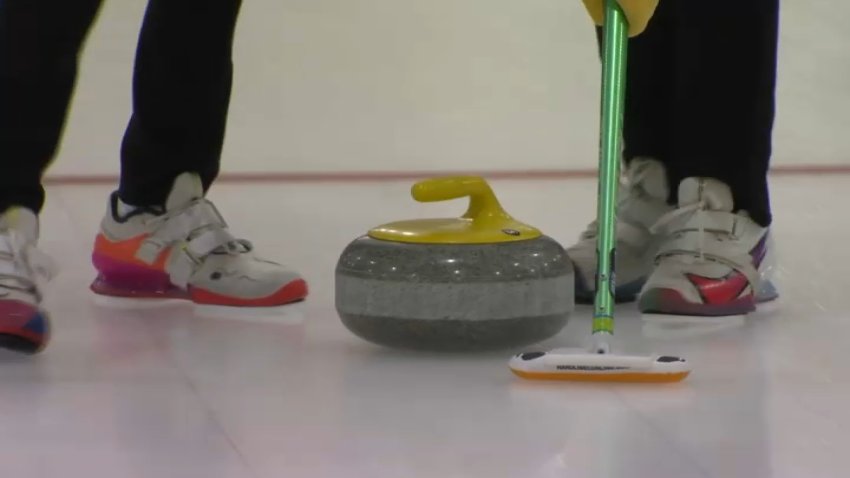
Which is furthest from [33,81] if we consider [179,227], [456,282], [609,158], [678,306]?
[678,306]

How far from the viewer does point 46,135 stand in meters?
1.33

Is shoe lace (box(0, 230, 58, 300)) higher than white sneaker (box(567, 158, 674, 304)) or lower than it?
higher

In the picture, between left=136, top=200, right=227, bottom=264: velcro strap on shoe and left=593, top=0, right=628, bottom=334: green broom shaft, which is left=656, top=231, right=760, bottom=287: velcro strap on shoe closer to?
left=593, top=0, right=628, bottom=334: green broom shaft

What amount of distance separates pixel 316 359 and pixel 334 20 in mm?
2044

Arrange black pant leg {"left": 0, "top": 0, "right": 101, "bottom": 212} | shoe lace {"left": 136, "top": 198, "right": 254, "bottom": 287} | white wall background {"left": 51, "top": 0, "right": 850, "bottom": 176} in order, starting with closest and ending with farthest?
black pant leg {"left": 0, "top": 0, "right": 101, "bottom": 212} → shoe lace {"left": 136, "top": 198, "right": 254, "bottom": 287} → white wall background {"left": 51, "top": 0, "right": 850, "bottom": 176}

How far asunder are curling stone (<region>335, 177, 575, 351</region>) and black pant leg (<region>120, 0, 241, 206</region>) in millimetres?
358

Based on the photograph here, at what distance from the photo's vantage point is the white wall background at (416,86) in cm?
319

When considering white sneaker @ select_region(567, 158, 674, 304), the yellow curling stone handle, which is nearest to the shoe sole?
white sneaker @ select_region(567, 158, 674, 304)

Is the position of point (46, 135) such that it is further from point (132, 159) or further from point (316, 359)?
point (316, 359)

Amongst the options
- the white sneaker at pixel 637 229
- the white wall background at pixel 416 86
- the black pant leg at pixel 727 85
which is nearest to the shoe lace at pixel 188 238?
the white sneaker at pixel 637 229

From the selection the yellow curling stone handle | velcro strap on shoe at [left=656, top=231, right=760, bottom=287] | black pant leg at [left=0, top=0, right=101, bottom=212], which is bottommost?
velcro strap on shoe at [left=656, top=231, right=760, bottom=287]

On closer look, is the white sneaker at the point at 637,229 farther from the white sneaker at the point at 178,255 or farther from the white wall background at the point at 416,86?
the white wall background at the point at 416,86

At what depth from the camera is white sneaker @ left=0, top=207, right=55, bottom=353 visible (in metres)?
1.23

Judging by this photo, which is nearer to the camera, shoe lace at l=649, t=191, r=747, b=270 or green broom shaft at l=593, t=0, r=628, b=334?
green broom shaft at l=593, t=0, r=628, b=334
